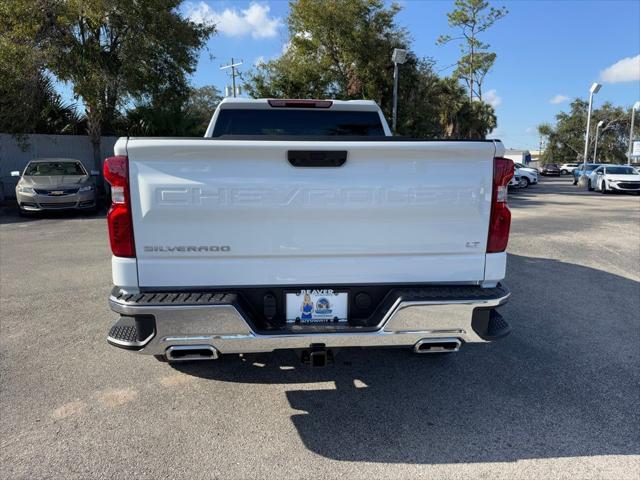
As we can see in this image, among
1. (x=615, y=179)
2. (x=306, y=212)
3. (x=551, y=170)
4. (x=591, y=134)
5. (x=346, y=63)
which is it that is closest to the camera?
(x=306, y=212)

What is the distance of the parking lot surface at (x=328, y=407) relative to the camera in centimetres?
273

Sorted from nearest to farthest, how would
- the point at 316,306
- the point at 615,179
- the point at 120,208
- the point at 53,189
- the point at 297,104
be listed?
the point at 120,208 < the point at 316,306 < the point at 297,104 < the point at 53,189 < the point at 615,179

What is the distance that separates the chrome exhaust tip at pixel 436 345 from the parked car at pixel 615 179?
26585 millimetres

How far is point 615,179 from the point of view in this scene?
24.9 meters

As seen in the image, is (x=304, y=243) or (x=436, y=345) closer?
(x=304, y=243)

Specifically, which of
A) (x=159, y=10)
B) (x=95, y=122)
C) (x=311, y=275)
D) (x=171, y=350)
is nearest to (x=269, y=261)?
(x=311, y=275)

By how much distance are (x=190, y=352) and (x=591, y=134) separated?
81.7 m

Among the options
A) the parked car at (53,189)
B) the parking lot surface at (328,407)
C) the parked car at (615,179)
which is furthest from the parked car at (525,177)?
the parking lot surface at (328,407)

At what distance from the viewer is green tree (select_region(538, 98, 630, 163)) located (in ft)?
230

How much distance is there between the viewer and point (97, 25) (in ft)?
47.1

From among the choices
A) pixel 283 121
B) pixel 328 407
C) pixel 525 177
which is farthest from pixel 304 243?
pixel 525 177

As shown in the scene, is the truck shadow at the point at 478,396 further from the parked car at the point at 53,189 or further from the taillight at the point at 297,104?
the parked car at the point at 53,189

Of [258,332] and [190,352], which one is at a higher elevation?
[258,332]

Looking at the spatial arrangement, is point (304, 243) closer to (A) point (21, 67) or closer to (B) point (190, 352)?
(B) point (190, 352)
